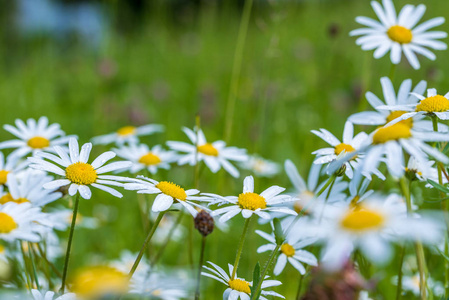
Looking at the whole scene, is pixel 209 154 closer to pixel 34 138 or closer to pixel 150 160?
pixel 150 160

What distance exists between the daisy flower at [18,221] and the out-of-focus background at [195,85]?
607 millimetres

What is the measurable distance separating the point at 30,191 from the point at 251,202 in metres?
0.34

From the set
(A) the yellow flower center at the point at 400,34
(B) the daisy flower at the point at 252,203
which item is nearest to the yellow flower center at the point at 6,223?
(B) the daisy flower at the point at 252,203

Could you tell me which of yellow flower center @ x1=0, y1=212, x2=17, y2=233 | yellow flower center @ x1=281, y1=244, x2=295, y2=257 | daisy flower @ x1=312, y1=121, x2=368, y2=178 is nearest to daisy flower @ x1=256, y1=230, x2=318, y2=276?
yellow flower center @ x1=281, y1=244, x2=295, y2=257

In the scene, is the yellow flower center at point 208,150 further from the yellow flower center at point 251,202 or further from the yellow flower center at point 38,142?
the yellow flower center at point 251,202

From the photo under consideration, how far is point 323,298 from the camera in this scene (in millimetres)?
→ 485

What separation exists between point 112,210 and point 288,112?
4.06 feet

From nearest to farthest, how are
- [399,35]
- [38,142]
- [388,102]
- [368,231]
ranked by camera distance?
[368,231]
[388,102]
[38,142]
[399,35]

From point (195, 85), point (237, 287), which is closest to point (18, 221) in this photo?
point (237, 287)

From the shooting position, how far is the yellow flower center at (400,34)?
1085 mm

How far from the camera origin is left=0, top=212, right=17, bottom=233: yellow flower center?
2.08ft

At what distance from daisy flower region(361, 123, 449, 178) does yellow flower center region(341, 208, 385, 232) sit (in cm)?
8

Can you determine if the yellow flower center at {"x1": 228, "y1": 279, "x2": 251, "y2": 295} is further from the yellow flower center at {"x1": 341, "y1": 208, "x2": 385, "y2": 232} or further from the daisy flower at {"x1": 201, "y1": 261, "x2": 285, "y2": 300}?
the yellow flower center at {"x1": 341, "y1": 208, "x2": 385, "y2": 232}

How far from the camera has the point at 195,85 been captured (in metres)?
3.47
